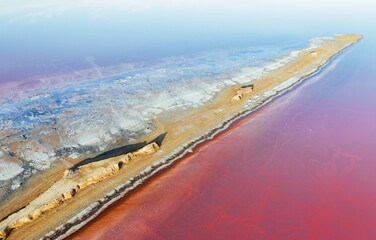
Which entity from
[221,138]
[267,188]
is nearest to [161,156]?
[221,138]

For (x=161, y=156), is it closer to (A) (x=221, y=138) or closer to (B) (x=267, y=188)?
(A) (x=221, y=138)

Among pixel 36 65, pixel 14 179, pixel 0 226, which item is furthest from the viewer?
pixel 36 65

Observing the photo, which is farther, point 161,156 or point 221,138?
point 221,138

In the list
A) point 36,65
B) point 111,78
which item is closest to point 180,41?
point 111,78

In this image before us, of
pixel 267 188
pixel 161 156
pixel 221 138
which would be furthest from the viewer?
pixel 221 138

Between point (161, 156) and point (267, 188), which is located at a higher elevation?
point (161, 156)

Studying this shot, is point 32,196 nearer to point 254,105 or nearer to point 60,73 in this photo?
point 254,105
